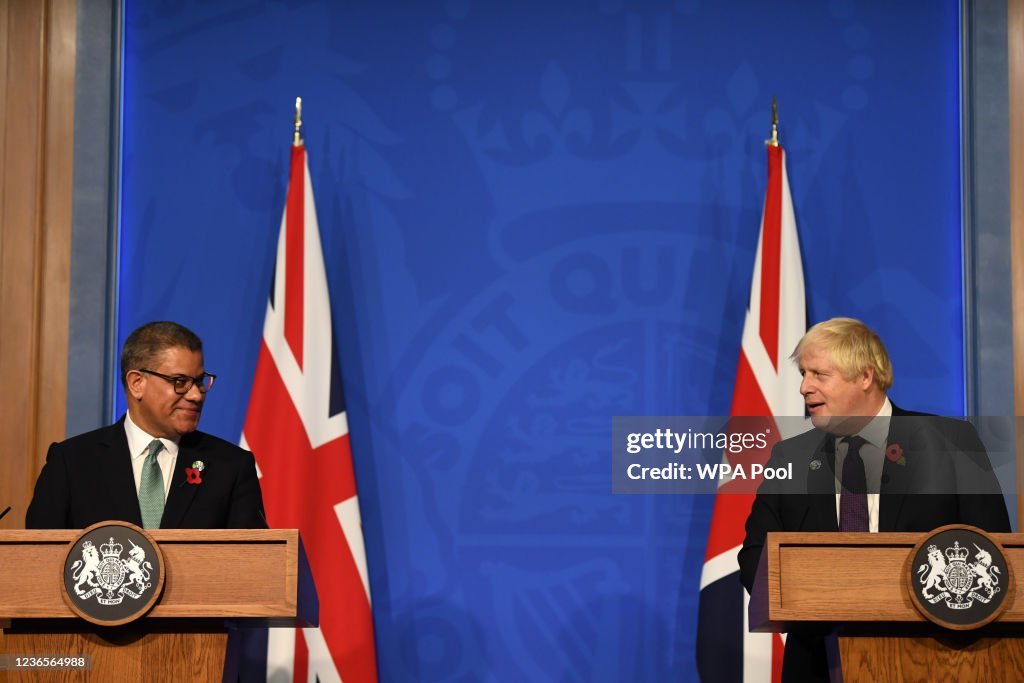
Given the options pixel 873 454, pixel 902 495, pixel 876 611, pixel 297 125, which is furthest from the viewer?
pixel 297 125

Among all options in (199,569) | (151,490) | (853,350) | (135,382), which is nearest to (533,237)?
(853,350)

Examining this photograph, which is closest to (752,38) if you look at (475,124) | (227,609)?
(475,124)

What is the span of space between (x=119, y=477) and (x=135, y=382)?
0.26 metres

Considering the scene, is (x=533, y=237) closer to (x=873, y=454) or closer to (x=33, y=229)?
(x=873, y=454)

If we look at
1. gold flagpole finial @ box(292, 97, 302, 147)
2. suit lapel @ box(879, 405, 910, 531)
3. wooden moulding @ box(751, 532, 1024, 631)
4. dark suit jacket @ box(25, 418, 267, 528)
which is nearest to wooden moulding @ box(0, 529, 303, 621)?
dark suit jacket @ box(25, 418, 267, 528)

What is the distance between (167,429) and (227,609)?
88 cm

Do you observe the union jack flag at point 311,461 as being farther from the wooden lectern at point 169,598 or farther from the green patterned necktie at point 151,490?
the wooden lectern at point 169,598

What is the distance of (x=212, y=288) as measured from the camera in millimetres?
4262

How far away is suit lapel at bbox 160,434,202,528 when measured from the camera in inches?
121

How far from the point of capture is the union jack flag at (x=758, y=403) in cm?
384

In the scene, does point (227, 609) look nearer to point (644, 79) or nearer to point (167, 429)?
point (167, 429)

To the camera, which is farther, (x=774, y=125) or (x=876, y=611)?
(x=774, y=125)

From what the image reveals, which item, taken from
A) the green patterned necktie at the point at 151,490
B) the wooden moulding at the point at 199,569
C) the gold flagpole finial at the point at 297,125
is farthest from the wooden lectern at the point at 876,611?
the gold flagpole finial at the point at 297,125

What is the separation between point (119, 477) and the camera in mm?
3088
